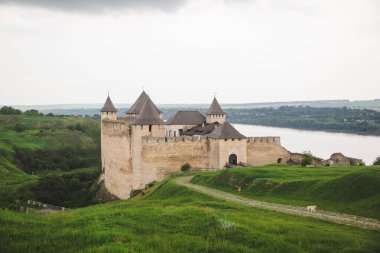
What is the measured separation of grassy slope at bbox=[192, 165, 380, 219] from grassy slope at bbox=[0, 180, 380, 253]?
271 cm

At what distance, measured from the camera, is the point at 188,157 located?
102 ft

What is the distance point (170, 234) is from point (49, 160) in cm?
6110

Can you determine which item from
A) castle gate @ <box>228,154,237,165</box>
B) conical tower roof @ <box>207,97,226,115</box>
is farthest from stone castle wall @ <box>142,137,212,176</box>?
conical tower roof @ <box>207,97,226,115</box>

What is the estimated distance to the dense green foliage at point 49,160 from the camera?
42250 mm

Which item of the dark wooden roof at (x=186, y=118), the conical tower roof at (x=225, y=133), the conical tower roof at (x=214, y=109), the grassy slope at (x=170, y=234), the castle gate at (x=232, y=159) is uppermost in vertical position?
the conical tower roof at (x=214, y=109)

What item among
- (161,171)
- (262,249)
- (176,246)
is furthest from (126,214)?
(161,171)

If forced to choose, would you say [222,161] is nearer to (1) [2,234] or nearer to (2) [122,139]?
(2) [122,139]

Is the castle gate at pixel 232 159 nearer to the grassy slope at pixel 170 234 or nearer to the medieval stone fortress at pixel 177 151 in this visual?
the medieval stone fortress at pixel 177 151

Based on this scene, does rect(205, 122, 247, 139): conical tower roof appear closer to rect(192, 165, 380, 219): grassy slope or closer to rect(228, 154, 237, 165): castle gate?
rect(228, 154, 237, 165): castle gate

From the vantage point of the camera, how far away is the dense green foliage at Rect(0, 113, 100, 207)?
42.2 m

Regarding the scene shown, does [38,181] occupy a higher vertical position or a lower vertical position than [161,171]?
lower

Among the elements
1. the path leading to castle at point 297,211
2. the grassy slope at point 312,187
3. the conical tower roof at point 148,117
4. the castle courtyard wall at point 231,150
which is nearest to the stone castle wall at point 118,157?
the conical tower roof at point 148,117

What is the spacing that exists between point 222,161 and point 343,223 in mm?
17113

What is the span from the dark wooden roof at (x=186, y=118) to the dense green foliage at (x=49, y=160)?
38.8 ft
